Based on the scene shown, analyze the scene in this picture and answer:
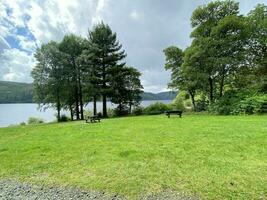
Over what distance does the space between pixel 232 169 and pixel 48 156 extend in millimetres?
5450

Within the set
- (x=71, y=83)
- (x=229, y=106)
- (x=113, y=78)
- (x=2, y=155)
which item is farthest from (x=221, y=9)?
(x=2, y=155)

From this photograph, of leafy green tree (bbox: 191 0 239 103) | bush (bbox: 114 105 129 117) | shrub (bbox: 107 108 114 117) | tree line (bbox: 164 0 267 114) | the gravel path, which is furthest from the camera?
shrub (bbox: 107 108 114 117)

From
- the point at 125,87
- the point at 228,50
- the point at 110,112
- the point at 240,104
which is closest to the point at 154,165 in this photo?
the point at 240,104

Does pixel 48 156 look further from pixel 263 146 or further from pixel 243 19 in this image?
pixel 243 19

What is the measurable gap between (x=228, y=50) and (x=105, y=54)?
1276cm

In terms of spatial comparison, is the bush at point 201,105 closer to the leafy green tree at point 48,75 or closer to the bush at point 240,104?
the bush at point 240,104

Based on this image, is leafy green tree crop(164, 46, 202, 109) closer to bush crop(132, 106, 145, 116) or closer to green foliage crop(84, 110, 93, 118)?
bush crop(132, 106, 145, 116)

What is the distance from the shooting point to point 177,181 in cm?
452

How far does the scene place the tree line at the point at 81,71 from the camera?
23594mm

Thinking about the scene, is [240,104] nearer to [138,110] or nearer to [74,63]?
[138,110]

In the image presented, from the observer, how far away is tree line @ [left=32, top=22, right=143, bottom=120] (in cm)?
2359

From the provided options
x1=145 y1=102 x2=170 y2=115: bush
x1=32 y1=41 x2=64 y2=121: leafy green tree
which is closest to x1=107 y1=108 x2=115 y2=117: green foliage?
x1=145 y1=102 x2=170 y2=115: bush

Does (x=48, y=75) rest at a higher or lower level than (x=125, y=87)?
higher

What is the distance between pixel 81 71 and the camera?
24.3 m
